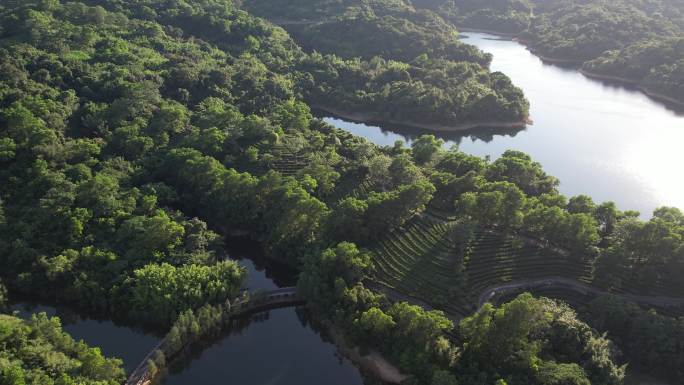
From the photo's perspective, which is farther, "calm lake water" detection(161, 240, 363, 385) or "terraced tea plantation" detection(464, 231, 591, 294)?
"terraced tea plantation" detection(464, 231, 591, 294)

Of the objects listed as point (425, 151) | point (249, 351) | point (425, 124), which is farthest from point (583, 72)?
point (249, 351)

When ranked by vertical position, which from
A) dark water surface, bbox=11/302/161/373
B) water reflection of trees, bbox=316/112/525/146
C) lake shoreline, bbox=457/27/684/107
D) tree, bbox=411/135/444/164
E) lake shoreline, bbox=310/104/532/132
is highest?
lake shoreline, bbox=457/27/684/107

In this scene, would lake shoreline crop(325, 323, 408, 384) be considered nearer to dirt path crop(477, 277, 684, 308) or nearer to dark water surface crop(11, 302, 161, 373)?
dirt path crop(477, 277, 684, 308)

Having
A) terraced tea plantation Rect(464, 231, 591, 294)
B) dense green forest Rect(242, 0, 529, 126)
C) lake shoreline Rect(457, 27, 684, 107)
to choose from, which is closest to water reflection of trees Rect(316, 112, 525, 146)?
dense green forest Rect(242, 0, 529, 126)

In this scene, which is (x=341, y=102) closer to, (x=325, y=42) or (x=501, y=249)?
(x=325, y=42)

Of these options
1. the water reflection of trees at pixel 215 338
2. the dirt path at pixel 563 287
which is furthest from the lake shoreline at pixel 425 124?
the water reflection of trees at pixel 215 338

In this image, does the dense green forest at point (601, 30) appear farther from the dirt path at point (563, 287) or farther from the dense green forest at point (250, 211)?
the dirt path at point (563, 287)

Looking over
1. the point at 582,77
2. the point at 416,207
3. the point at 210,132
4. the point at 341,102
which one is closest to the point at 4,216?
the point at 210,132
